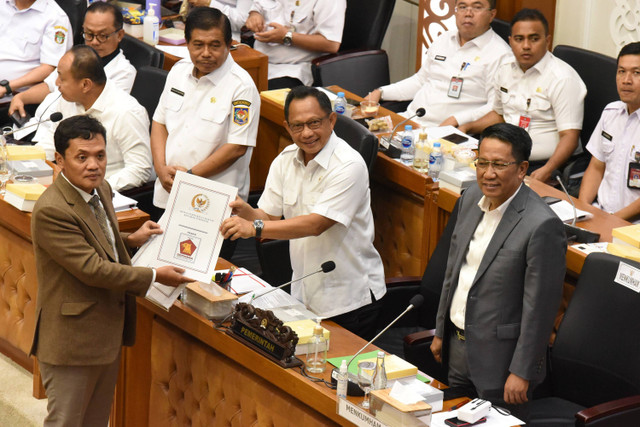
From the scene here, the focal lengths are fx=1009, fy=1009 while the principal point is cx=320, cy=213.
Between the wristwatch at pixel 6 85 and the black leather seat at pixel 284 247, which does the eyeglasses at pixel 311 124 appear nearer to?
the black leather seat at pixel 284 247

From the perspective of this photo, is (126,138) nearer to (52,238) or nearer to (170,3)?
(52,238)

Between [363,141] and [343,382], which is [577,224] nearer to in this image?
[363,141]

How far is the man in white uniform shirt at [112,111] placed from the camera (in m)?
4.69

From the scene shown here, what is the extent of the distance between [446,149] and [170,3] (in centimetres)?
370

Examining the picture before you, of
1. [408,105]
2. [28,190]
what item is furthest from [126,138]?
[408,105]

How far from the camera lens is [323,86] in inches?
245

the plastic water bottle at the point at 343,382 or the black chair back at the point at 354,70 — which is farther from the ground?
the black chair back at the point at 354,70

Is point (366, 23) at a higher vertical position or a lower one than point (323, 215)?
higher

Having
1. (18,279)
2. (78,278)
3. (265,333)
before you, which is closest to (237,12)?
(18,279)

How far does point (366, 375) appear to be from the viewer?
2965mm

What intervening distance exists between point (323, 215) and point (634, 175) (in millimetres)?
1825

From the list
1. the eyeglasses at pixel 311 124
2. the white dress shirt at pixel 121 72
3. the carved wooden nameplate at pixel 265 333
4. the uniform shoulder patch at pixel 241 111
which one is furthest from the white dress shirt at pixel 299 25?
the carved wooden nameplate at pixel 265 333

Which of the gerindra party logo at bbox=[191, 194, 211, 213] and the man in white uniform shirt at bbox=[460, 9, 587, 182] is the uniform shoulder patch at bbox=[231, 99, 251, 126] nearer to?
the gerindra party logo at bbox=[191, 194, 211, 213]

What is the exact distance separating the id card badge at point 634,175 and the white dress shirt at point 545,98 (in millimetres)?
557
